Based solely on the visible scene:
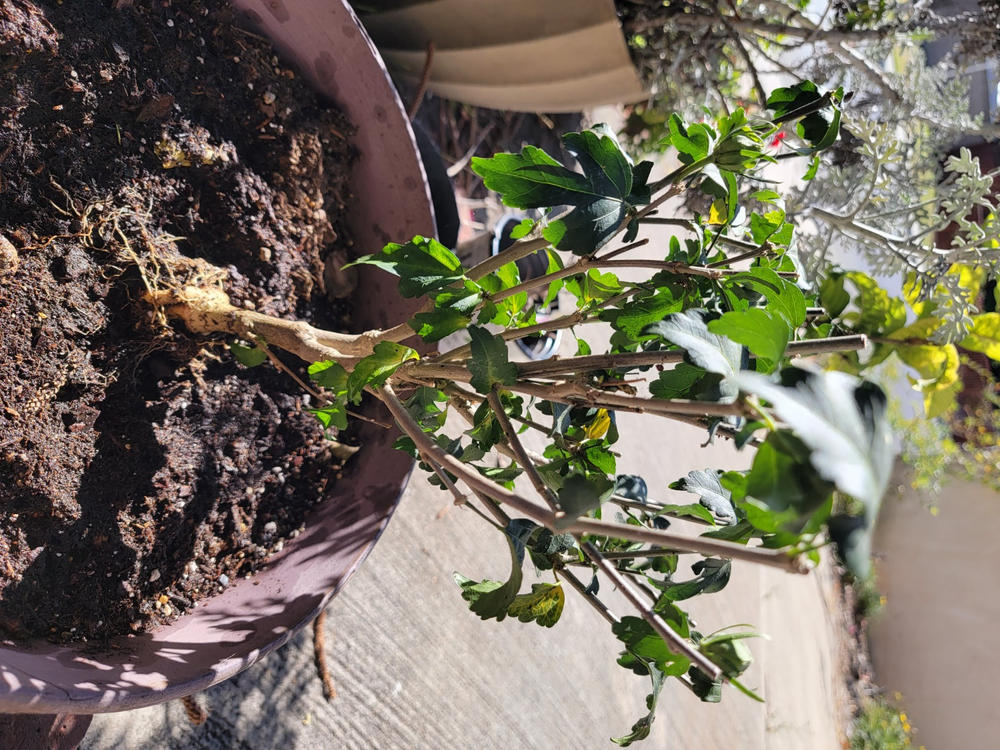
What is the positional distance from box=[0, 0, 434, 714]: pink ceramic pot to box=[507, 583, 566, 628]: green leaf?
20 cm

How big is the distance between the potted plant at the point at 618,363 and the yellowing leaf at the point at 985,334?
0.22 metres

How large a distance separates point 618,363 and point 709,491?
0.40 feet

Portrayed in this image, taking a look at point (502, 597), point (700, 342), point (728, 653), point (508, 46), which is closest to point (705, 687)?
point (728, 653)

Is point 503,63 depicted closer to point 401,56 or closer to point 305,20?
point 401,56

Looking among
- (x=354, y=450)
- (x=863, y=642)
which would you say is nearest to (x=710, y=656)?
(x=354, y=450)

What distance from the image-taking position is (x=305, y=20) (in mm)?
632

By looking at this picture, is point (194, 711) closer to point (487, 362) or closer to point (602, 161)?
point (487, 362)

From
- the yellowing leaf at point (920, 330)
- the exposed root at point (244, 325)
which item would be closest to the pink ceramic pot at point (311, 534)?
the exposed root at point (244, 325)

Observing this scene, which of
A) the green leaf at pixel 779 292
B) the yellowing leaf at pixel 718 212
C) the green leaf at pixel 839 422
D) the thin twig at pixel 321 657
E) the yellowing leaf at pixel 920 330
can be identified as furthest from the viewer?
the thin twig at pixel 321 657

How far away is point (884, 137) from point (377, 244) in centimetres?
62

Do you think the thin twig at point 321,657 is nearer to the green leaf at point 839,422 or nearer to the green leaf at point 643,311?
the green leaf at point 643,311

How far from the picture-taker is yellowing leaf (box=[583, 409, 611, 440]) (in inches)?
20.8

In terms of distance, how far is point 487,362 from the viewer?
17.1 inches

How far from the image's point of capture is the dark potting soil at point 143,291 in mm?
513
